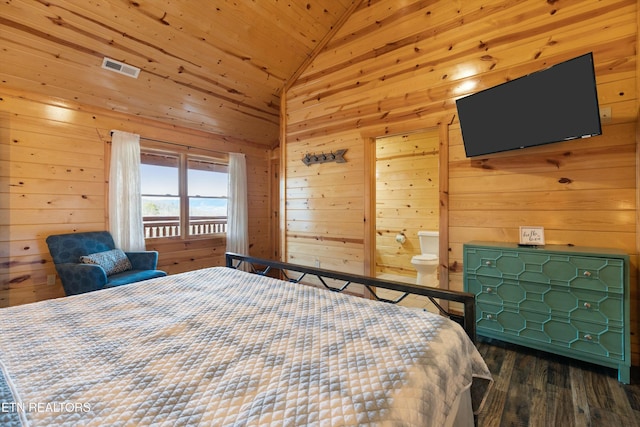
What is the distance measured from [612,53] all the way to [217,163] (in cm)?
459

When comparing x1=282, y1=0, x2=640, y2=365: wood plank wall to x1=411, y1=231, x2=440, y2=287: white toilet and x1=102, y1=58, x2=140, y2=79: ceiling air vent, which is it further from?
x1=102, y1=58, x2=140, y2=79: ceiling air vent

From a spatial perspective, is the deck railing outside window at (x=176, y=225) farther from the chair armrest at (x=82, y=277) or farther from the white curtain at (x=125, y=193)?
the chair armrest at (x=82, y=277)

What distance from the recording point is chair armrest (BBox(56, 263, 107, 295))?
2.74m

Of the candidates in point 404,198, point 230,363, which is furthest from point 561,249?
point 404,198

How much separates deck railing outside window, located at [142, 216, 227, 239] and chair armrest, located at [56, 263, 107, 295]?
1.18m

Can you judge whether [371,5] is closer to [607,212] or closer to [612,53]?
[612,53]

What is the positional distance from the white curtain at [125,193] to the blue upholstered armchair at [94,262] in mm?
186

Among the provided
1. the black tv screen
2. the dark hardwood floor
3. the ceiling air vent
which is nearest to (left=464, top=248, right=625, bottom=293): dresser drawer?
the dark hardwood floor

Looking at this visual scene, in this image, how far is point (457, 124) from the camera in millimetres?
2684

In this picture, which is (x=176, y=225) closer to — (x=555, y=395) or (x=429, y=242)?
(x=429, y=242)

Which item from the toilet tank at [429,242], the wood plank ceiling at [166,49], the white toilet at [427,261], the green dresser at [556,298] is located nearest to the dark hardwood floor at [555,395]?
the green dresser at [556,298]

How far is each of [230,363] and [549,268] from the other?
2192mm

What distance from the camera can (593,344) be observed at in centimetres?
190

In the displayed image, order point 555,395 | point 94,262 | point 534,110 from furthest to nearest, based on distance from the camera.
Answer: point 94,262 < point 534,110 < point 555,395
